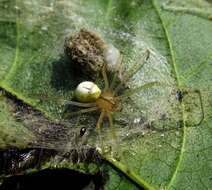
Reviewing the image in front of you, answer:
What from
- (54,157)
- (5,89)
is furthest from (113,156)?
(5,89)

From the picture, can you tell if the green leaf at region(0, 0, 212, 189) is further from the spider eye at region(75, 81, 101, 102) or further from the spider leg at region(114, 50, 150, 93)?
the spider eye at region(75, 81, 101, 102)

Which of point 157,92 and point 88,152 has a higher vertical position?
point 157,92

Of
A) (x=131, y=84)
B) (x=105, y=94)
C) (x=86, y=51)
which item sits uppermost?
(x=86, y=51)

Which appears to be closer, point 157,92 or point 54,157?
point 54,157

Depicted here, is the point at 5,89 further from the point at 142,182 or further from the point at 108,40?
the point at 142,182

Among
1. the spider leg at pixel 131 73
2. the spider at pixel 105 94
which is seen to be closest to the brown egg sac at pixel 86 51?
the spider at pixel 105 94

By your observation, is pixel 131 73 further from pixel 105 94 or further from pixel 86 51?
pixel 86 51

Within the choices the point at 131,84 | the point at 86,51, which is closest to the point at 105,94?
the point at 131,84

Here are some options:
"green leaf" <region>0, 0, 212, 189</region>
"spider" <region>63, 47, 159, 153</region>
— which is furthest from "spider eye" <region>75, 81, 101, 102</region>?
"green leaf" <region>0, 0, 212, 189</region>
